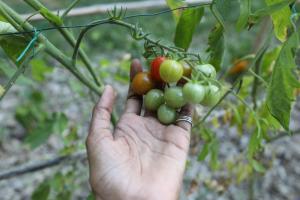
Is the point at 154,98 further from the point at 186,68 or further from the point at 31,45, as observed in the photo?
the point at 31,45

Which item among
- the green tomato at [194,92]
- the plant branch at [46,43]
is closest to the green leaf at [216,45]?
the green tomato at [194,92]

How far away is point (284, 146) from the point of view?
2852mm

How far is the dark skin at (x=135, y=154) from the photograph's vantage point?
1171mm

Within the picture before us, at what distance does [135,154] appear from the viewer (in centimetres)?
128

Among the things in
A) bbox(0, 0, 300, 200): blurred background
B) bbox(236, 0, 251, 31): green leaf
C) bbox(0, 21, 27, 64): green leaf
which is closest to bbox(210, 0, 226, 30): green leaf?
bbox(236, 0, 251, 31): green leaf

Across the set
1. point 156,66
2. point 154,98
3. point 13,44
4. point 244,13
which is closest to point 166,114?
point 154,98

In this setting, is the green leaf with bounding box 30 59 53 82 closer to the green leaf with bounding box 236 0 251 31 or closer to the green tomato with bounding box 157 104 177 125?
the green tomato with bounding box 157 104 177 125

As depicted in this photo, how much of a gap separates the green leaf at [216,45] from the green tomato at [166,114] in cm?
20

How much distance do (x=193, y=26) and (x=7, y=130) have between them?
202 cm

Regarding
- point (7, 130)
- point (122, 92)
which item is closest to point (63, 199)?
point (7, 130)

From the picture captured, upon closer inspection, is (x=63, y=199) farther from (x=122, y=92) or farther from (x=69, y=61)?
(x=122, y=92)

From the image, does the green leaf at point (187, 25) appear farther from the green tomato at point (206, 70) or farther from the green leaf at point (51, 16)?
the green leaf at point (51, 16)

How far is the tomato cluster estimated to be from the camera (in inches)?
40.6

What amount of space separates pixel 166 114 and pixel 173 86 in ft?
0.34
